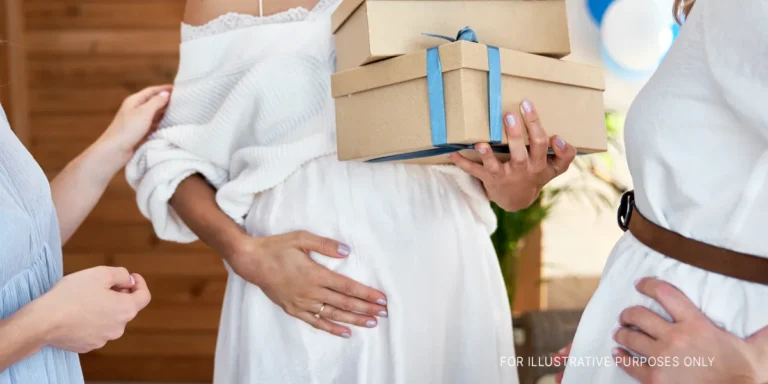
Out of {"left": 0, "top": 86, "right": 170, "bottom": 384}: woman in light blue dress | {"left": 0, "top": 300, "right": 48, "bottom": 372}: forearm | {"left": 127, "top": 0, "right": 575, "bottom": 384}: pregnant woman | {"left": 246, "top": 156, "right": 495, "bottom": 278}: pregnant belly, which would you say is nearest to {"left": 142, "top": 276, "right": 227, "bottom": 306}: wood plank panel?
{"left": 127, "top": 0, "right": 575, "bottom": 384}: pregnant woman

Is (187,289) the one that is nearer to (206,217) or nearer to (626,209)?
(206,217)

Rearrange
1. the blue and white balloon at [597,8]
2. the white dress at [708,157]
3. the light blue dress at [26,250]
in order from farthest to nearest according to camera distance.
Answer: the blue and white balloon at [597,8], the light blue dress at [26,250], the white dress at [708,157]

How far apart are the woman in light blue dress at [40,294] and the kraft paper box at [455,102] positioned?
370mm

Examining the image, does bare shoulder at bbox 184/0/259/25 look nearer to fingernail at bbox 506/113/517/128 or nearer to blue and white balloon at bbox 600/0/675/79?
fingernail at bbox 506/113/517/128

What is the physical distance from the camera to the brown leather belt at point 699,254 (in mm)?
749

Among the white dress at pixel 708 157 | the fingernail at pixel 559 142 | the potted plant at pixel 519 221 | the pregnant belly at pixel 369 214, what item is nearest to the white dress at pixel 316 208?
the pregnant belly at pixel 369 214

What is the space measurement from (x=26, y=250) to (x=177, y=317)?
2.41 metres

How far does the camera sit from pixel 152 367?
322 centimetres

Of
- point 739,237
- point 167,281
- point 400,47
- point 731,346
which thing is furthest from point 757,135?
point 167,281

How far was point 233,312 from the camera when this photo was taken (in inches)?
49.0

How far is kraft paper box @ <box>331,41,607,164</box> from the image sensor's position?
912mm

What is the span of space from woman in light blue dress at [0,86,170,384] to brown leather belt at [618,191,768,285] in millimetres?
624

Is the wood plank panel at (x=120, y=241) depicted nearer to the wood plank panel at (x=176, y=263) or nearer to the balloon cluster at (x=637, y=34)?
the wood plank panel at (x=176, y=263)

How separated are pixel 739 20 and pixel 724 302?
0.28m
